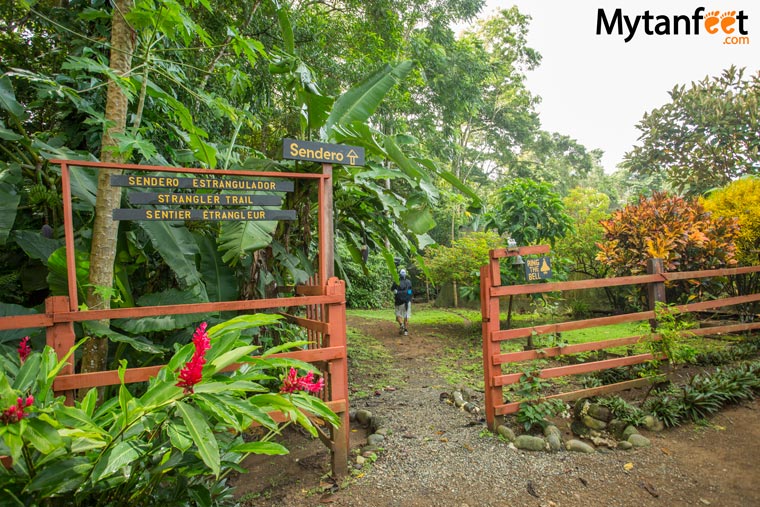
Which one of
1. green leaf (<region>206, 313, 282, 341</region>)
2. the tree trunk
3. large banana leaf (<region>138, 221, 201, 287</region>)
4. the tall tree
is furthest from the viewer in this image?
the tall tree

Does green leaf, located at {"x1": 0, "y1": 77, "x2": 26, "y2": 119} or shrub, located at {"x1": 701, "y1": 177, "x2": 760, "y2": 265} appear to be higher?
green leaf, located at {"x1": 0, "y1": 77, "x2": 26, "y2": 119}

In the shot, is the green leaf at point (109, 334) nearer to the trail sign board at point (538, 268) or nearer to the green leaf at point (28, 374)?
the green leaf at point (28, 374)

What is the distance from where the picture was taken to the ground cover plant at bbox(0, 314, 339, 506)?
4.58 ft

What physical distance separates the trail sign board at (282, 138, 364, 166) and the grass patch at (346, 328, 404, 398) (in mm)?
2930

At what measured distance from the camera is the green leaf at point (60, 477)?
1.40 meters

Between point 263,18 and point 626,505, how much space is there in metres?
8.23

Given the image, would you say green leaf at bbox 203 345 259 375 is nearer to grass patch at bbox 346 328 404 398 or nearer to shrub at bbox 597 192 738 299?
grass patch at bbox 346 328 404 398

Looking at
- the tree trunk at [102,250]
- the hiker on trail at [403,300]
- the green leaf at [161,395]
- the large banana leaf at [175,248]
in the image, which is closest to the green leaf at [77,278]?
the tree trunk at [102,250]

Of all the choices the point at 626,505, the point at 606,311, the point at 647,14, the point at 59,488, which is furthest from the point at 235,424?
the point at 606,311

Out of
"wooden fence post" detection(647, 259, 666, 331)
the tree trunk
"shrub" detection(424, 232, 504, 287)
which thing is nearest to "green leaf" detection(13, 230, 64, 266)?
the tree trunk

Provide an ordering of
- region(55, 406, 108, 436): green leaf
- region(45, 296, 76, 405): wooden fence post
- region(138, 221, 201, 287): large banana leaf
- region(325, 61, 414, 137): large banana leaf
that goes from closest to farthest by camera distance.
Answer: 1. region(55, 406, 108, 436): green leaf
2. region(45, 296, 76, 405): wooden fence post
3. region(138, 221, 201, 287): large banana leaf
4. region(325, 61, 414, 137): large banana leaf

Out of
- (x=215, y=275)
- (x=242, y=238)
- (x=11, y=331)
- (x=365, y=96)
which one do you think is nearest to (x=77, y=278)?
(x=11, y=331)

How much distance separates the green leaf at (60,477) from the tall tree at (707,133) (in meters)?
15.3

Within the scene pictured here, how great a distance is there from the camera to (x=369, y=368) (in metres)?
6.30
